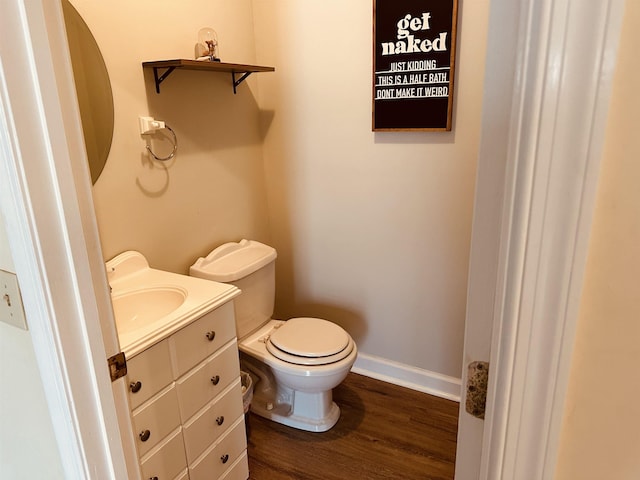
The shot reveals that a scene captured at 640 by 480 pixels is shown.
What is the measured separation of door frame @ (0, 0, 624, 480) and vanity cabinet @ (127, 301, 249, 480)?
419 millimetres

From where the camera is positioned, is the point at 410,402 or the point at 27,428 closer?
the point at 27,428

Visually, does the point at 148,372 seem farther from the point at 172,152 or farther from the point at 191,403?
the point at 172,152

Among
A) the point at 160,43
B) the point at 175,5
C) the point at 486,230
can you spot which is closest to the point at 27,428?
the point at 486,230

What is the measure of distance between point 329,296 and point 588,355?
2.04 m

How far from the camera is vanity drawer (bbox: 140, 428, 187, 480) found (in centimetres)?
139

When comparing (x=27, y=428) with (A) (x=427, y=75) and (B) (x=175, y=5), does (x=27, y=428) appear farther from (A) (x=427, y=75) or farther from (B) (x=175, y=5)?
(A) (x=427, y=75)

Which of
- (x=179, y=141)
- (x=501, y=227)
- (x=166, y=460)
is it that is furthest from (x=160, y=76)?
(x=501, y=227)

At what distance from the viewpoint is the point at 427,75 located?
1.99m

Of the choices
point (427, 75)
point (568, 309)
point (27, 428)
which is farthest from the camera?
point (427, 75)

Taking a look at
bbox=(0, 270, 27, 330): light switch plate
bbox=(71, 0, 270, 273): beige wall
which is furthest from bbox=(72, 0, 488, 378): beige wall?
bbox=(0, 270, 27, 330): light switch plate

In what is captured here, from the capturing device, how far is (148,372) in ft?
4.37

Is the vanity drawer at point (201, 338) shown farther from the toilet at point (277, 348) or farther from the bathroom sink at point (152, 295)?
the toilet at point (277, 348)

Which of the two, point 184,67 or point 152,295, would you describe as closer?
point 152,295

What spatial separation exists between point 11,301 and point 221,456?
1.13m
